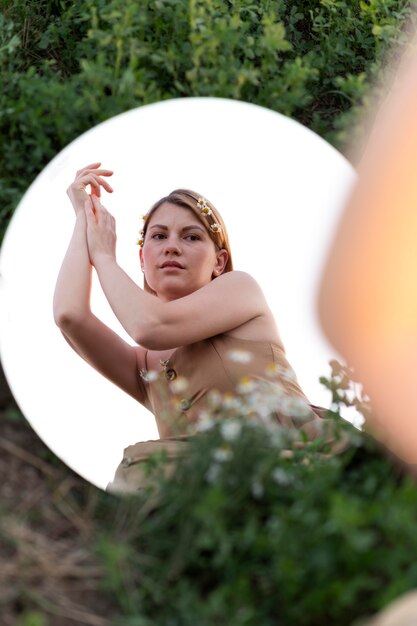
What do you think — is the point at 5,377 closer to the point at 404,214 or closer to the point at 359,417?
the point at 359,417

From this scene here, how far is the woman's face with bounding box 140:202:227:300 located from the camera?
13.1ft

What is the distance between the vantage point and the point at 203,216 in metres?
4.06

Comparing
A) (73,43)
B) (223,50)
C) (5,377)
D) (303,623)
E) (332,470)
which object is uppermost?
(73,43)

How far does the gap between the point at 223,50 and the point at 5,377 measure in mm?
1586

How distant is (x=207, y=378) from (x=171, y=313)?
31 cm

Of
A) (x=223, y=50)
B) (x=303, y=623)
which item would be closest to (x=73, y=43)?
(x=223, y=50)

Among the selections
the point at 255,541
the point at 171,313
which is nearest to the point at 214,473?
the point at 255,541

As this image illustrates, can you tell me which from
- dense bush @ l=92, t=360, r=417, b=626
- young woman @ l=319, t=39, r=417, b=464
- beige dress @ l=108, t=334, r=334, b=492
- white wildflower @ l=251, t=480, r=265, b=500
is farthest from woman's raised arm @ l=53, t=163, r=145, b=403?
white wildflower @ l=251, t=480, r=265, b=500

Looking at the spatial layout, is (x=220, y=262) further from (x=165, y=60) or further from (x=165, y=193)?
(x=165, y=60)

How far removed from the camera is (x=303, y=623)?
2.71 metres

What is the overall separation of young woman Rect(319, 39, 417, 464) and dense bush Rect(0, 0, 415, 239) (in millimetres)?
254

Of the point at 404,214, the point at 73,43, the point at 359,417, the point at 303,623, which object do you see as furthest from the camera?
the point at 73,43

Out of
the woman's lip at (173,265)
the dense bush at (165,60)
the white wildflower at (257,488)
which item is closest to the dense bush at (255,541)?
the white wildflower at (257,488)

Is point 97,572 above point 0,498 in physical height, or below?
below
